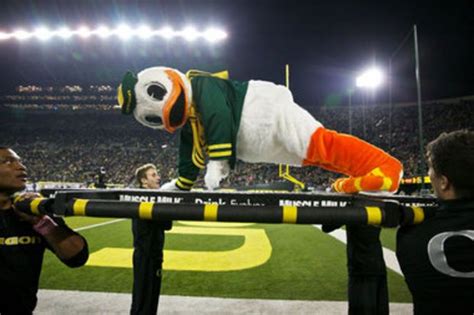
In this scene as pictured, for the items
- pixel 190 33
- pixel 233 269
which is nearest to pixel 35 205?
pixel 233 269

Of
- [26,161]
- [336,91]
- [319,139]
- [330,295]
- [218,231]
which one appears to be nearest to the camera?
[319,139]

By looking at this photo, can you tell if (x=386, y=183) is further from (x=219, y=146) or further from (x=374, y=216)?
(x=219, y=146)

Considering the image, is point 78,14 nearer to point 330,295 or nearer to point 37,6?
point 37,6

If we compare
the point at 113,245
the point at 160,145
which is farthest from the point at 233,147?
the point at 160,145

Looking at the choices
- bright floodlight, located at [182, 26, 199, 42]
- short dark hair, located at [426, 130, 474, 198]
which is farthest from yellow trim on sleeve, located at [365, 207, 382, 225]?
bright floodlight, located at [182, 26, 199, 42]

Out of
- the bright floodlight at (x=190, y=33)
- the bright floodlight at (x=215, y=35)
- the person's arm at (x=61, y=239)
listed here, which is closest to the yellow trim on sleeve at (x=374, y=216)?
the person's arm at (x=61, y=239)

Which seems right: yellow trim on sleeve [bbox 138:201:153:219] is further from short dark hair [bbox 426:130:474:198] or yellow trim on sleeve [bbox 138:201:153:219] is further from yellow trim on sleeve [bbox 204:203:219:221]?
short dark hair [bbox 426:130:474:198]

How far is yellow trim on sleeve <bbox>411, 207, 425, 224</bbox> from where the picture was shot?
113cm

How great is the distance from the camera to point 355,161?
1.57 meters

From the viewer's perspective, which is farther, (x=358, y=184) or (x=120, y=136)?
(x=120, y=136)

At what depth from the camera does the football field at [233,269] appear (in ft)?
10.9

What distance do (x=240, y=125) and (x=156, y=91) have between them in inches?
17.5

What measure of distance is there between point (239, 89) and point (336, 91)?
2522 centimetres

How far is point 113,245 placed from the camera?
564 cm
